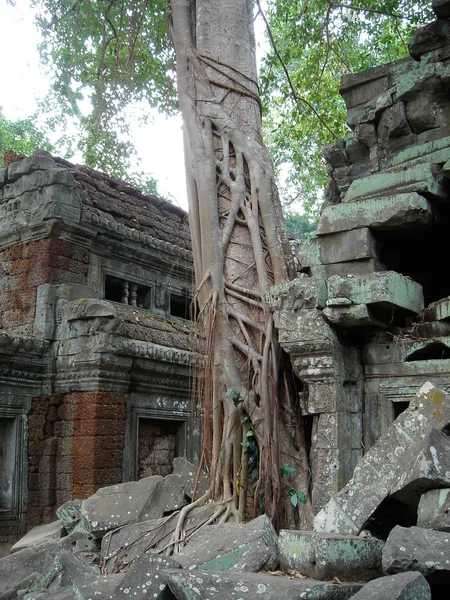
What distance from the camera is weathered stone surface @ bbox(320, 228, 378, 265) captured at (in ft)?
12.5

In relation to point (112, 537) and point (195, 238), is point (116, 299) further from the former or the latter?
point (112, 537)

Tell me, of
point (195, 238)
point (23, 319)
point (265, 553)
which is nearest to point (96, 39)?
point (23, 319)

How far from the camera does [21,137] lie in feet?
60.0

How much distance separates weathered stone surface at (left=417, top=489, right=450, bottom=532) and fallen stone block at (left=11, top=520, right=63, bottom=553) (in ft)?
12.1

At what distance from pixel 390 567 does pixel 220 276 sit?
264 cm

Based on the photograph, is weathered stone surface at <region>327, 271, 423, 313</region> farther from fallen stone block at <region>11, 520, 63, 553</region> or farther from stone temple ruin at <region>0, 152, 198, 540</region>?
stone temple ruin at <region>0, 152, 198, 540</region>

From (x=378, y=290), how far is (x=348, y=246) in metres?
0.44

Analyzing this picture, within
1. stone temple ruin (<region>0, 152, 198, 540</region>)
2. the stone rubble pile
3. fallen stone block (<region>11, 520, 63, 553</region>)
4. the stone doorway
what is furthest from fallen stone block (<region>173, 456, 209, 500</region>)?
the stone doorway

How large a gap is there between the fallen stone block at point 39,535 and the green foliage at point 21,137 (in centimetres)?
1264

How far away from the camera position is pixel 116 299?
8.62 m

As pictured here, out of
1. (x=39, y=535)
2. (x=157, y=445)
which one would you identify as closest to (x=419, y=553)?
(x=39, y=535)

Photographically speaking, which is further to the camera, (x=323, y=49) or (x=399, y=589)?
(x=323, y=49)

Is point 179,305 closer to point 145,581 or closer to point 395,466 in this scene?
point 395,466

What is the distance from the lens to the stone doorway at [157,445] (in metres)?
7.53
